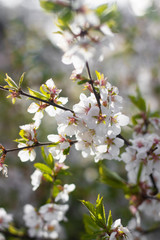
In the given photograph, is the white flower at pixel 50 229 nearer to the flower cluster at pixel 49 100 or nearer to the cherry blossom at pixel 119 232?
the cherry blossom at pixel 119 232

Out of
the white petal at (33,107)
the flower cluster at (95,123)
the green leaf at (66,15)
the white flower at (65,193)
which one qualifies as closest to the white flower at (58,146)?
the flower cluster at (95,123)

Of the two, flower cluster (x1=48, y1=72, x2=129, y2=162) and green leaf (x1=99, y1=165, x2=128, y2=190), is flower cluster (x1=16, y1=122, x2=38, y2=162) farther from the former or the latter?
green leaf (x1=99, y1=165, x2=128, y2=190)

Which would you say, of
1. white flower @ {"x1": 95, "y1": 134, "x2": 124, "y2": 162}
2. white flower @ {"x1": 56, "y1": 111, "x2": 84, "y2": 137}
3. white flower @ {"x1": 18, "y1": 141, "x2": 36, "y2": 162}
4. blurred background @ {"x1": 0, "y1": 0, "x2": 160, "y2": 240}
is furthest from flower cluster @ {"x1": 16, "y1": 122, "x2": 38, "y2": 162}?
blurred background @ {"x1": 0, "y1": 0, "x2": 160, "y2": 240}

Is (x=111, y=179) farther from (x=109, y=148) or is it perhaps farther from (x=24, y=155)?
(x=24, y=155)

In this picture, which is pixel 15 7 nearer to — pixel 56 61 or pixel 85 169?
pixel 56 61

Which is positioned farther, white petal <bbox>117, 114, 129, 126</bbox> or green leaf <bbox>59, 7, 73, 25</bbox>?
white petal <bbox>117, 114, 129, 126</bbox>

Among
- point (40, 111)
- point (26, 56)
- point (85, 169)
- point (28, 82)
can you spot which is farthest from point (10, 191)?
point (40, 111)
